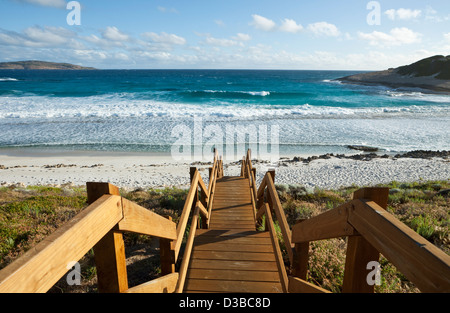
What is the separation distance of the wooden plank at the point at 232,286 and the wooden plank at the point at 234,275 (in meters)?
0.08

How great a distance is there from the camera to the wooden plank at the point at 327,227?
→ 5.79 feet

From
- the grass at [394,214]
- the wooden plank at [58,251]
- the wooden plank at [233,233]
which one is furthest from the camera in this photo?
the wooden plank at [233,233]

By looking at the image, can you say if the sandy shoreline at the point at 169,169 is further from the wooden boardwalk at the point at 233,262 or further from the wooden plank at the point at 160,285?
the wooden plank at the point at 160,285

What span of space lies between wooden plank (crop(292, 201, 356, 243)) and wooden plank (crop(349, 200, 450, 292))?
0.37ft

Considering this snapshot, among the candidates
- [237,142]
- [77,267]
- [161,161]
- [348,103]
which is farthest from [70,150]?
[348,103]

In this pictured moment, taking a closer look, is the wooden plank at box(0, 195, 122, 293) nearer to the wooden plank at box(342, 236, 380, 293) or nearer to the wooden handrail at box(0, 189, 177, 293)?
the wooden handrail at box(0, 189, 177, 293)

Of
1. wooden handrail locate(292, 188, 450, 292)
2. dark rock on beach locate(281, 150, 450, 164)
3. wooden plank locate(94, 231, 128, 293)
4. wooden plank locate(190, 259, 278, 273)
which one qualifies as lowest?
dark rock on beach locate(281, 150, 450, 164)

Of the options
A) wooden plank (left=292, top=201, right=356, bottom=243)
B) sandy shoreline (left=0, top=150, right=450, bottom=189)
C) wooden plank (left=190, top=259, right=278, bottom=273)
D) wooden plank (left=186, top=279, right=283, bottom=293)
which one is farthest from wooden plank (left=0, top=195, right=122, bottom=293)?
sandy shoreline (left=0, top=150, right=450, bottom=189)

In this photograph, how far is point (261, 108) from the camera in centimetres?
3428

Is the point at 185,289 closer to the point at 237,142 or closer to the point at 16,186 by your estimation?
the point at 16,186

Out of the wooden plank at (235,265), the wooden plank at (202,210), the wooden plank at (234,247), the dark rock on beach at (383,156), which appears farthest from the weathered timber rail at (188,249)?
the dark rock on beach at (383,156)

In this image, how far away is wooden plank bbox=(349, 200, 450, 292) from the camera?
3.45ft

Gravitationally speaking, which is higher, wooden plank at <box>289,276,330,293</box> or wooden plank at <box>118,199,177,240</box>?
wooden plank at <box>118,199,177,240</box>

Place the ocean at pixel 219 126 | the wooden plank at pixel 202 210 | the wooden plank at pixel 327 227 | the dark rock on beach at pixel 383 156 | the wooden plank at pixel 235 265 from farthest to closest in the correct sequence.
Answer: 1. the ocean at pixel 219 126
2. the dark rock on beach at pixel 383 156
3. the wooden plank at pixel 202 210
4. the wooden plank at pixel 235 265
5. the wooden plank at pixel 327 227
